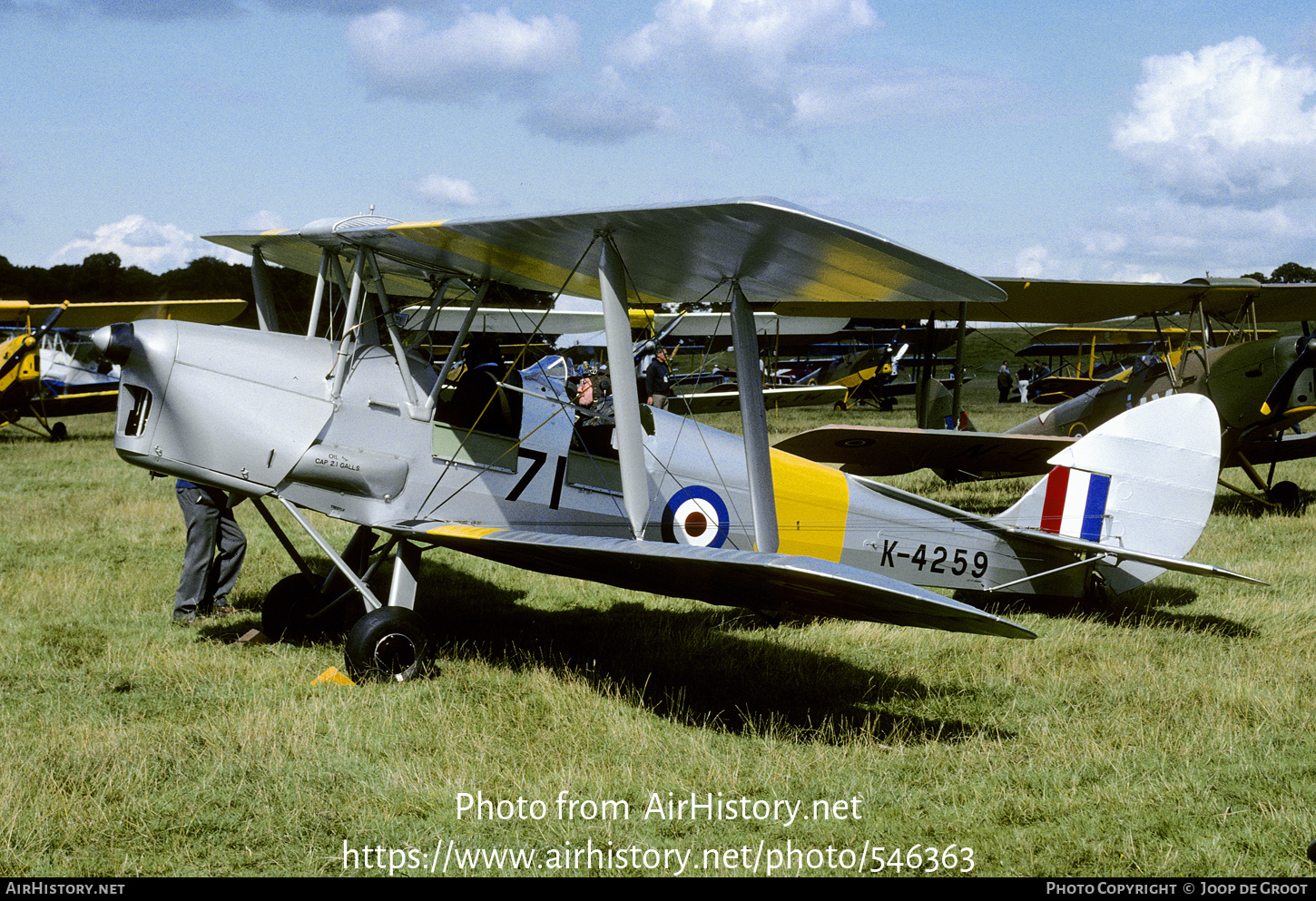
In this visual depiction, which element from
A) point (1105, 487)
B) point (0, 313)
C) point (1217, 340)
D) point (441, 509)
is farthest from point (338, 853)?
point (1217, 340)

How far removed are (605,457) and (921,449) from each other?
16.2 feet

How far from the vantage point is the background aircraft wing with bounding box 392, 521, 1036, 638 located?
353 centimetres

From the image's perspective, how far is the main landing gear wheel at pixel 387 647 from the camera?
4613mm

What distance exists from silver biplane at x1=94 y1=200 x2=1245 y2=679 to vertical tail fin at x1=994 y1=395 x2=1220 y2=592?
13 millimetres

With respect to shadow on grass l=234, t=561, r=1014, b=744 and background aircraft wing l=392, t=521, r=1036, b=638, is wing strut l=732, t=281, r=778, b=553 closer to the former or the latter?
background aircraft wing l=392, t=521, r=1036, b=638

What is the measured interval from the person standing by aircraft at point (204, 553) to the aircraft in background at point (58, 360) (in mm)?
8624

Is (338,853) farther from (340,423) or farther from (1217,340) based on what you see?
(1217,340)

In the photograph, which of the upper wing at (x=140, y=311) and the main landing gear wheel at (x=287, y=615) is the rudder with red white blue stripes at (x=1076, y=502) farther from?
the upper wing at (x=140, y=311)

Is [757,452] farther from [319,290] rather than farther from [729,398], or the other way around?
[729,398]

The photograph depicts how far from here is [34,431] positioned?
1781 centimetres

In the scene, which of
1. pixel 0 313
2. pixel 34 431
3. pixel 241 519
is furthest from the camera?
pixel 34 431

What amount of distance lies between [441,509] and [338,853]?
7.67 ft

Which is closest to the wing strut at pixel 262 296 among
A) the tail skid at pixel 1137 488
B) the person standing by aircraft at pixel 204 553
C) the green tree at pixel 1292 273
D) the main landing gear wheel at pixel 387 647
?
the person standing by aircraft at pixel 204 553
